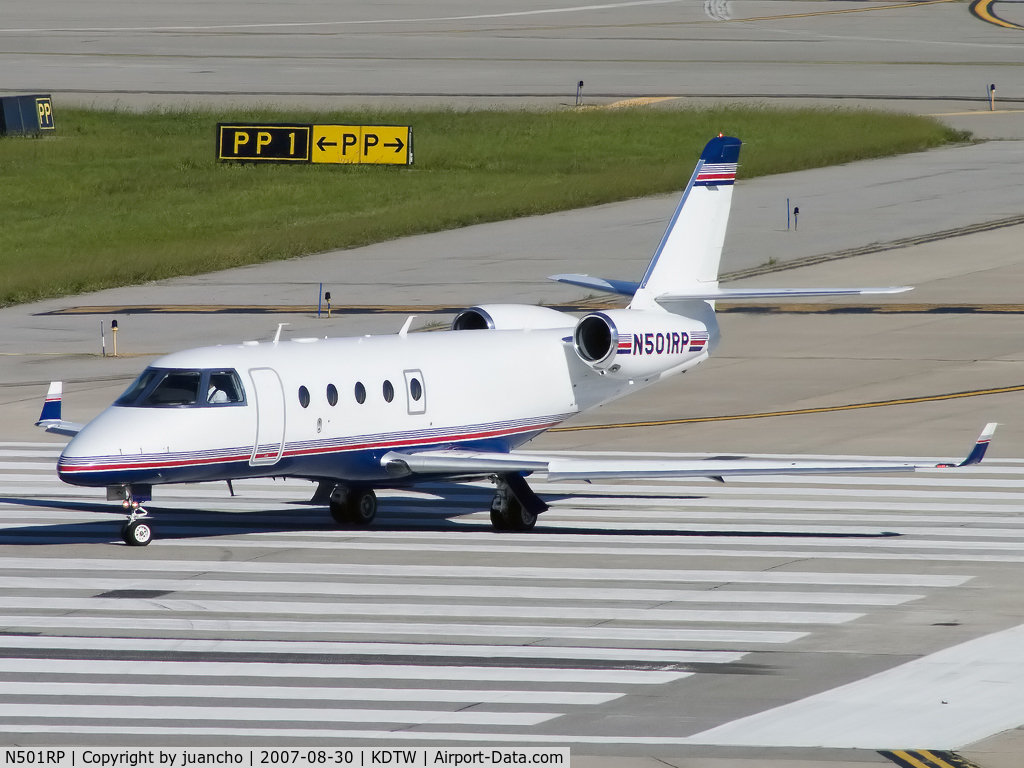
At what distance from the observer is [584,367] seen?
27.7 metres

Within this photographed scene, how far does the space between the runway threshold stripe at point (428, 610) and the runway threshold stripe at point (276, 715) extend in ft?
12.9

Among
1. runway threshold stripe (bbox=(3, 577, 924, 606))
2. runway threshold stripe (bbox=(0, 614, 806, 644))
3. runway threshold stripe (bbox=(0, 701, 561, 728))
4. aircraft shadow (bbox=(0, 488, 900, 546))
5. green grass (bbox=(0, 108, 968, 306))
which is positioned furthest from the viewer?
green grass (bbox=(0, 108, 968, 306))

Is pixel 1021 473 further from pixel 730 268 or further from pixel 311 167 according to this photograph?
pixel 311 167

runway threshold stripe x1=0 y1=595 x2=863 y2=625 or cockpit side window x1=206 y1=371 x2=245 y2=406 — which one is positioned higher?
cockpit side window x1=206 y1=371 x2=245 y2=406

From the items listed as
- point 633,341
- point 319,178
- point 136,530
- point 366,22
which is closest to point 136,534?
point 136,530

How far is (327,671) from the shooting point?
1816cm

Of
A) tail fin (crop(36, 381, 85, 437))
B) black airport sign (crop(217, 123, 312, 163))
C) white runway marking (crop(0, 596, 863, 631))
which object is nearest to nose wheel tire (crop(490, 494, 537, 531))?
white runway marking (crop(0, 596, 863, 631))

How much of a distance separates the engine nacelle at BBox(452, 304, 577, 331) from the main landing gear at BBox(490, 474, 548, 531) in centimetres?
348

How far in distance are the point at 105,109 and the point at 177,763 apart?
3067 inches

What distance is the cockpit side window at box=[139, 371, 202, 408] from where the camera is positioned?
77.6 feet

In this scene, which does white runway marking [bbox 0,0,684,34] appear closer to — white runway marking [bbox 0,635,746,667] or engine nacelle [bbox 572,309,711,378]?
engine nacelle [bbox 572,309,711,378]

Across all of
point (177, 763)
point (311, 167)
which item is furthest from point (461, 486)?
point (311, 167)

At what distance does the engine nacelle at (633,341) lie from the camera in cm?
2713

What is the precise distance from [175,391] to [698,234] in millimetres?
9943
